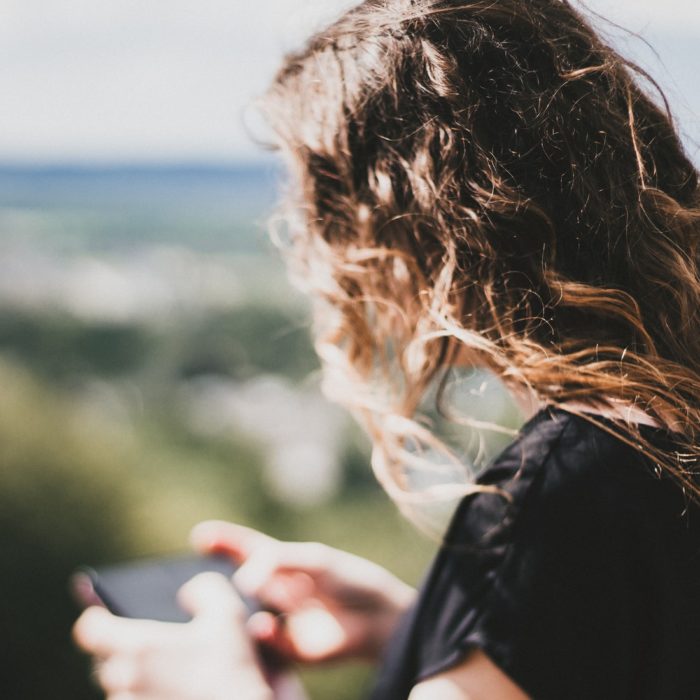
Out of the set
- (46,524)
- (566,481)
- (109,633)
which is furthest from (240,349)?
(566,481)

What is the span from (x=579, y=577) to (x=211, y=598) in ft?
2.18

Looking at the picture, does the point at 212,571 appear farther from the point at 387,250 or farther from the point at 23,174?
the point at 23,174

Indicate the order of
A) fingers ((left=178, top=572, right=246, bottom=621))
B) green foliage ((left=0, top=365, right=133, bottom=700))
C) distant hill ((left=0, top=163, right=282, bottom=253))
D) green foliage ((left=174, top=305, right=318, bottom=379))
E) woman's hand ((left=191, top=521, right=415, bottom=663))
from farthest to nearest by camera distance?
distant hill ((left=0, top=163, right=282, bottom=253)), green foliage ((left=174, top=305, right=318, bottom=379)), green foliage ((left=0, top=365, right=133, bottom=700)), woman's hand ((left=191, top=521, right=415, bottom=663)), fingers ((left=178, top=572, right=246, bottom=621))

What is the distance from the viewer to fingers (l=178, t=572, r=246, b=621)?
1291mm

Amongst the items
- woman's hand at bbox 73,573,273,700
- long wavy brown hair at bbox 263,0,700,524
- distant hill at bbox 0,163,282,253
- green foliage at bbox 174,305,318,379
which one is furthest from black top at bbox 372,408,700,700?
distant hill at bbox 0,163,282,253

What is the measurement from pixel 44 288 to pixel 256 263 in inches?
44.1

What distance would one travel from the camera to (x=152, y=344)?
149 inches

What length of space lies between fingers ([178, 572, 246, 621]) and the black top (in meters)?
0.41

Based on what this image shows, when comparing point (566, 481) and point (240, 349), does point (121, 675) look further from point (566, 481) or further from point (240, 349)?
point (240, 349)

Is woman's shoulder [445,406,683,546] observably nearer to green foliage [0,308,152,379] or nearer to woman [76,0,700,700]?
woman [76,0,700,700]

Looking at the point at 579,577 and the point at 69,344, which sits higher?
the point at 579,577

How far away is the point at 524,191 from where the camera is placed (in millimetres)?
1170

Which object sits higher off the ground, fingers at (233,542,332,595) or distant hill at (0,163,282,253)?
fingers at (233,542,332,595)

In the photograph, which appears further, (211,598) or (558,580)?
(211,598)
